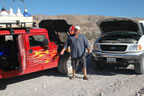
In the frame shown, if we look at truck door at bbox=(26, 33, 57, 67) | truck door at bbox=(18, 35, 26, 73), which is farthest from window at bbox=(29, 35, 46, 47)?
truck door at bbox=(18, 35, 26, 73)

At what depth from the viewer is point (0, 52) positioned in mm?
5719

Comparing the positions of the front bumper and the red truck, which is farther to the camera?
the front bumper

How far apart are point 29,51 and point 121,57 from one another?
307cm

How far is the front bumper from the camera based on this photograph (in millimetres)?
5773

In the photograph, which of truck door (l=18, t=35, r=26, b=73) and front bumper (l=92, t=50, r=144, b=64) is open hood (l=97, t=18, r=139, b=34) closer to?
front bumper (l=92, t=50, r=144, b=64)

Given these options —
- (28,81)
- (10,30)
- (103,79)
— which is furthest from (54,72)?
(10,30)

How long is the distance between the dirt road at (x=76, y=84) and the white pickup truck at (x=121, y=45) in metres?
0.51

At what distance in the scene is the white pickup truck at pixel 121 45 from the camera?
5863 millimetres

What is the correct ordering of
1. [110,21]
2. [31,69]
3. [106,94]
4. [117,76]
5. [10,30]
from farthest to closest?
[110,21], [117,76], [31,69], [10,30], [106,94]

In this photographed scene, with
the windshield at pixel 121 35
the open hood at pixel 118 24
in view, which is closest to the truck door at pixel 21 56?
the open hood at pixel 118 24

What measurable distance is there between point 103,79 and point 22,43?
287 cm

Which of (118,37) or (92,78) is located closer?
(92,78)

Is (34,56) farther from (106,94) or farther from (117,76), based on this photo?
(117,76)

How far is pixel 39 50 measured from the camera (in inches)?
226
